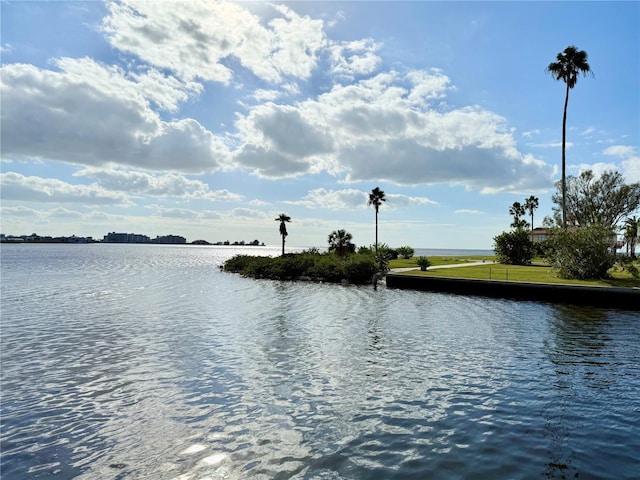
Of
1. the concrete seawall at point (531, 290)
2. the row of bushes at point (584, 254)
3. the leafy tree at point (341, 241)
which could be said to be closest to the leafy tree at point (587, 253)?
the row of bushes at point (584, 254)

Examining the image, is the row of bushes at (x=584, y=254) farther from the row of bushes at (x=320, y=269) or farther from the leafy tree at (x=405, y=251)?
the leafy tree at (x=405, y=251)

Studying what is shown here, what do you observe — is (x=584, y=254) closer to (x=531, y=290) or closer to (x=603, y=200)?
(x=531, y=290)

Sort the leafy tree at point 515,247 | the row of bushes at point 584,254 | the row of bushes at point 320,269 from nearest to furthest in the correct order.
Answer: the row of bushes at point 584,254 < the row of bushes at point 320,269 < the leafy tree at point 515,247

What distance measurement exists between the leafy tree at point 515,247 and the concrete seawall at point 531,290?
83.7ft

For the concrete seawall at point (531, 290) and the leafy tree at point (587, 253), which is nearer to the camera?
the concrete seawall at point (531, 290)

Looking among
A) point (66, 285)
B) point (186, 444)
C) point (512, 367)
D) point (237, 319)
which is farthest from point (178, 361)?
point (66, 285)

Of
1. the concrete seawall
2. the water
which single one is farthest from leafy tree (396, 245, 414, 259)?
the water

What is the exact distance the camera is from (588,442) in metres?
7.93

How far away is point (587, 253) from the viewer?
109ft

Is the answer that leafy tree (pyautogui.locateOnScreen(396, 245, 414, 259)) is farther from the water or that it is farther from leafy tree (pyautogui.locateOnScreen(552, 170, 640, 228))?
the water

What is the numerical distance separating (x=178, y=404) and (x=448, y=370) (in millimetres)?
7844

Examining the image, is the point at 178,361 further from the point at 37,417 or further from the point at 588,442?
the point at 588,442

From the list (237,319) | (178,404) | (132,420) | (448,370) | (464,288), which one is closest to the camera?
(132,420)

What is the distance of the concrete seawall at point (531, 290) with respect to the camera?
88.4 ft
